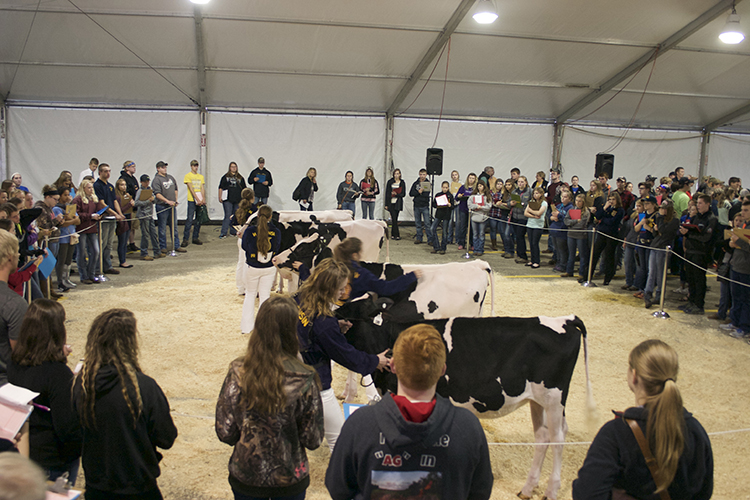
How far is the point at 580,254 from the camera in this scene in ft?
34.0

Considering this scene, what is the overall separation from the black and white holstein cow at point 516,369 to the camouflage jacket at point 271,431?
3.89ft

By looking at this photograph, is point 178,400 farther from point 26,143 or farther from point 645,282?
point 26,143

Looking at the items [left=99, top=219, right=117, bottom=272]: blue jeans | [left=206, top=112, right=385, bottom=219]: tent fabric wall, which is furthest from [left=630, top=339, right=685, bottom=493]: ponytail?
[left=206, top=112, right=385, bottom=219]: tent fabric wall

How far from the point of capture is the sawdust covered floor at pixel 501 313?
12.8 ft

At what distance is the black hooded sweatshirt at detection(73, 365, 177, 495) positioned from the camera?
2299 mm

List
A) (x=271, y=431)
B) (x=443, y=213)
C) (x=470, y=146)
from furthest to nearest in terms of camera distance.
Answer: (x=470, y=146) < (x=443, y=213) < (x=271, y=431)

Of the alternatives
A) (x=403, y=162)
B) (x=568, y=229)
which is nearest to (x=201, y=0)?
(x=568, y=229)

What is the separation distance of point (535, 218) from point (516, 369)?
8.42m

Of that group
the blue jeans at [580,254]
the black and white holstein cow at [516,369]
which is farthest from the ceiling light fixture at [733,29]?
the black and white holstein cow at [516,369]

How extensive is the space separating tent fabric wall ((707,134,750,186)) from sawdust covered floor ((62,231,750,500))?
11.4 metres

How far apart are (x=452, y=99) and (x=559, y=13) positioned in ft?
15.5

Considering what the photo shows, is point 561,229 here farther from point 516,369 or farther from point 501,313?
point 516,369

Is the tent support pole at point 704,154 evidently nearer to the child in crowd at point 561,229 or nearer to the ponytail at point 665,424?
the child in crowd at point 561,229

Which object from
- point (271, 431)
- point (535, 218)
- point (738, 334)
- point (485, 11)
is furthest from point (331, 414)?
point (535, 218)
